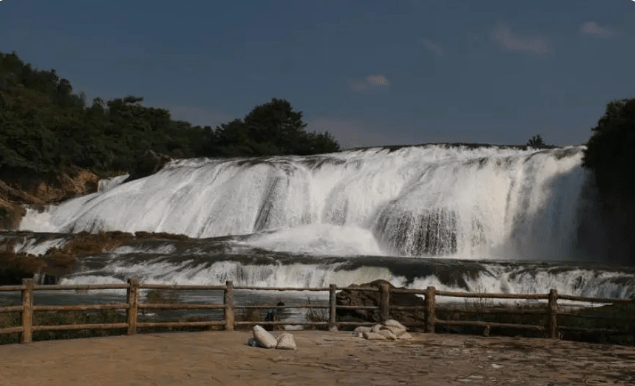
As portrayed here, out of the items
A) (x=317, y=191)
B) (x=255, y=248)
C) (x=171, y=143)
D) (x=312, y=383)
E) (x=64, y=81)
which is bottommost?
(x=312, y=383)

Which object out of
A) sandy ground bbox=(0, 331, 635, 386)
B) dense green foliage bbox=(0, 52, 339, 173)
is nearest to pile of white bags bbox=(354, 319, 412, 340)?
sandy ground bbox=(0, 331, 635, 386)

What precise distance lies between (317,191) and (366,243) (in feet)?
18.6

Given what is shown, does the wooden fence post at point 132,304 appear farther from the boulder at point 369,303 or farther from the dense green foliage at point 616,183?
the dense green foliage at point 616,183

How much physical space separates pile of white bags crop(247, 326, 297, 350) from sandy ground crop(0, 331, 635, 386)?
0.15 meters

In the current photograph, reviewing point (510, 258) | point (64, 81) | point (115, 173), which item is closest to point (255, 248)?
point (510, 258)

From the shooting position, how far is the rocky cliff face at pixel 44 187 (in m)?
47.5

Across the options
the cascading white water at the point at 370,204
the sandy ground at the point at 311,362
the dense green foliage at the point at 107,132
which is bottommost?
the sandy ground at the point at 311,362

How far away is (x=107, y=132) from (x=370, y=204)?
109 ft

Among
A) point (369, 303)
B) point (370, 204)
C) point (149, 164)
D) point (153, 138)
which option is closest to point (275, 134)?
point (153, 138)

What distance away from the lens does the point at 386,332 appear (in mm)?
13016

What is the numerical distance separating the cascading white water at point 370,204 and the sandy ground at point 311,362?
1810 centimetres

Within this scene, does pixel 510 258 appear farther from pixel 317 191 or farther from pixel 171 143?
pixel 171 143

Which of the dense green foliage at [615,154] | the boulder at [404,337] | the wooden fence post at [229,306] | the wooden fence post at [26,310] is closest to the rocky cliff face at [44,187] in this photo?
the dense green foliage at [615,154]

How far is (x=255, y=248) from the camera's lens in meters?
28.9
